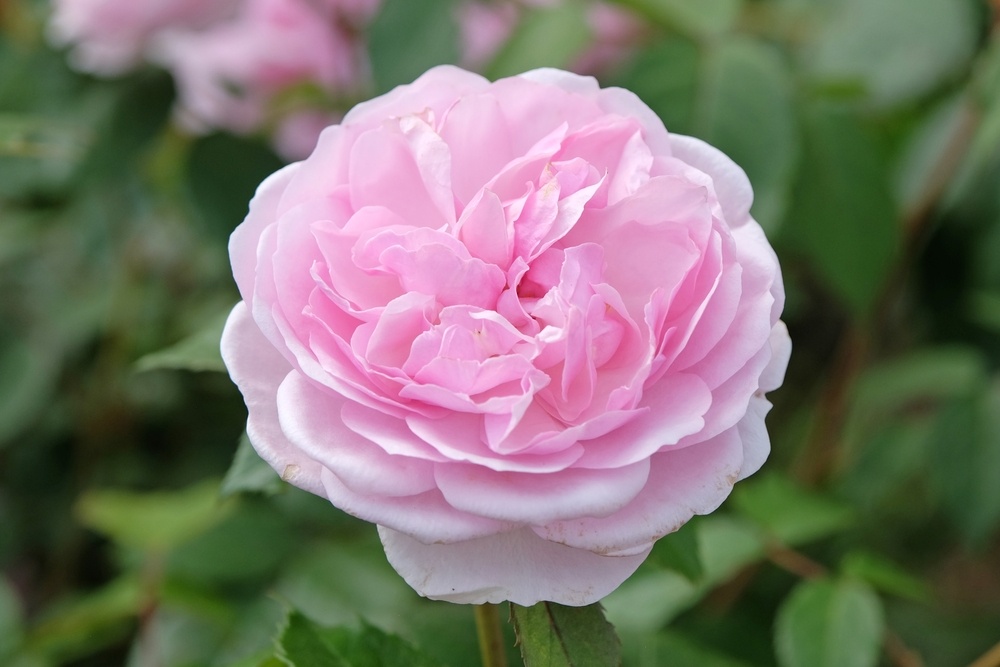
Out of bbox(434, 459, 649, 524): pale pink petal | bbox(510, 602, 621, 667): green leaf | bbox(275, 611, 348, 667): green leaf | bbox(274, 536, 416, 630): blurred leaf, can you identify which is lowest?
bbox(274, 536, 416, 630): blurred leaf

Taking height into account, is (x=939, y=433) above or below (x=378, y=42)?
below

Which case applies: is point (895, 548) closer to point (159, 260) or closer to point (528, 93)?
point (528, 93)

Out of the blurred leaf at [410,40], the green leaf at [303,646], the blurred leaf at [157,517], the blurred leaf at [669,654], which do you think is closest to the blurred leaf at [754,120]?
the blurred leaf at [410,40]

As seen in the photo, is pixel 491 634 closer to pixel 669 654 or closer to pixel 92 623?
pixel 669 654

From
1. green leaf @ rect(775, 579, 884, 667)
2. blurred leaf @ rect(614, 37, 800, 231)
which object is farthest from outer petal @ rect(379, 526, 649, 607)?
blurred leaf @ rect(614, 37, 800, 231)

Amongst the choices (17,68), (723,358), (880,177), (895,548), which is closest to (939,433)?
(880,177)

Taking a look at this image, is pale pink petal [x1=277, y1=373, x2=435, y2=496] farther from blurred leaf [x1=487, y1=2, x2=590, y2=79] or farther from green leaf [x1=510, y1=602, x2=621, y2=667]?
blurred leaf [x1=487, y1=2, x2=590, y2=79]
